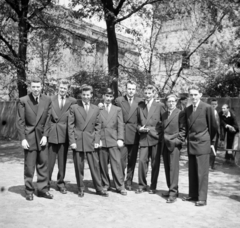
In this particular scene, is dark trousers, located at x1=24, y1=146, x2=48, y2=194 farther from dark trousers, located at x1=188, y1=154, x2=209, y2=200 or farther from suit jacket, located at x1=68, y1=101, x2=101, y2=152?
dark trousers, located at x1=188, y1=154, x2=209, y2=200

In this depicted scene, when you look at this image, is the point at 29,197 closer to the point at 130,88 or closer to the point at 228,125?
the point at 130,88

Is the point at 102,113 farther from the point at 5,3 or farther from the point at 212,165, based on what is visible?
the point at 5,3

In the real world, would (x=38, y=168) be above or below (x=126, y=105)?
below

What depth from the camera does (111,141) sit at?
294 inches

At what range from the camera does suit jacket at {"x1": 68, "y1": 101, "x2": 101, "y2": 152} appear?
23.2 ft

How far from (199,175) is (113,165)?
5.62 ft

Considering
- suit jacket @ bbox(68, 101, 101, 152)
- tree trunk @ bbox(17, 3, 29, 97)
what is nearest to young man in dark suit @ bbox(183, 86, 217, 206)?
suit jacket @ bbox(68, 101, 101, 152)

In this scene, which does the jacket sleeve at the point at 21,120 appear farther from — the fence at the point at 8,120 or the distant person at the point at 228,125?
the fence at the point at 8,120

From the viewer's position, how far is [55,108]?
7.29 m

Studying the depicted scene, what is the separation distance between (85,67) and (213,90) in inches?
353

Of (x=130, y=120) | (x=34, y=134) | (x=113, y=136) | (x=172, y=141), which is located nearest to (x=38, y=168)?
(x=34, y=134)

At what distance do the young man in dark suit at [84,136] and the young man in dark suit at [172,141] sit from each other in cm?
127

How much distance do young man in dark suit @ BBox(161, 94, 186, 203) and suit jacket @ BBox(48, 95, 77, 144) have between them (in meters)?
1.90

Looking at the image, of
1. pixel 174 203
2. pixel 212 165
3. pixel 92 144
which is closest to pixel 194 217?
pixel 174 203
